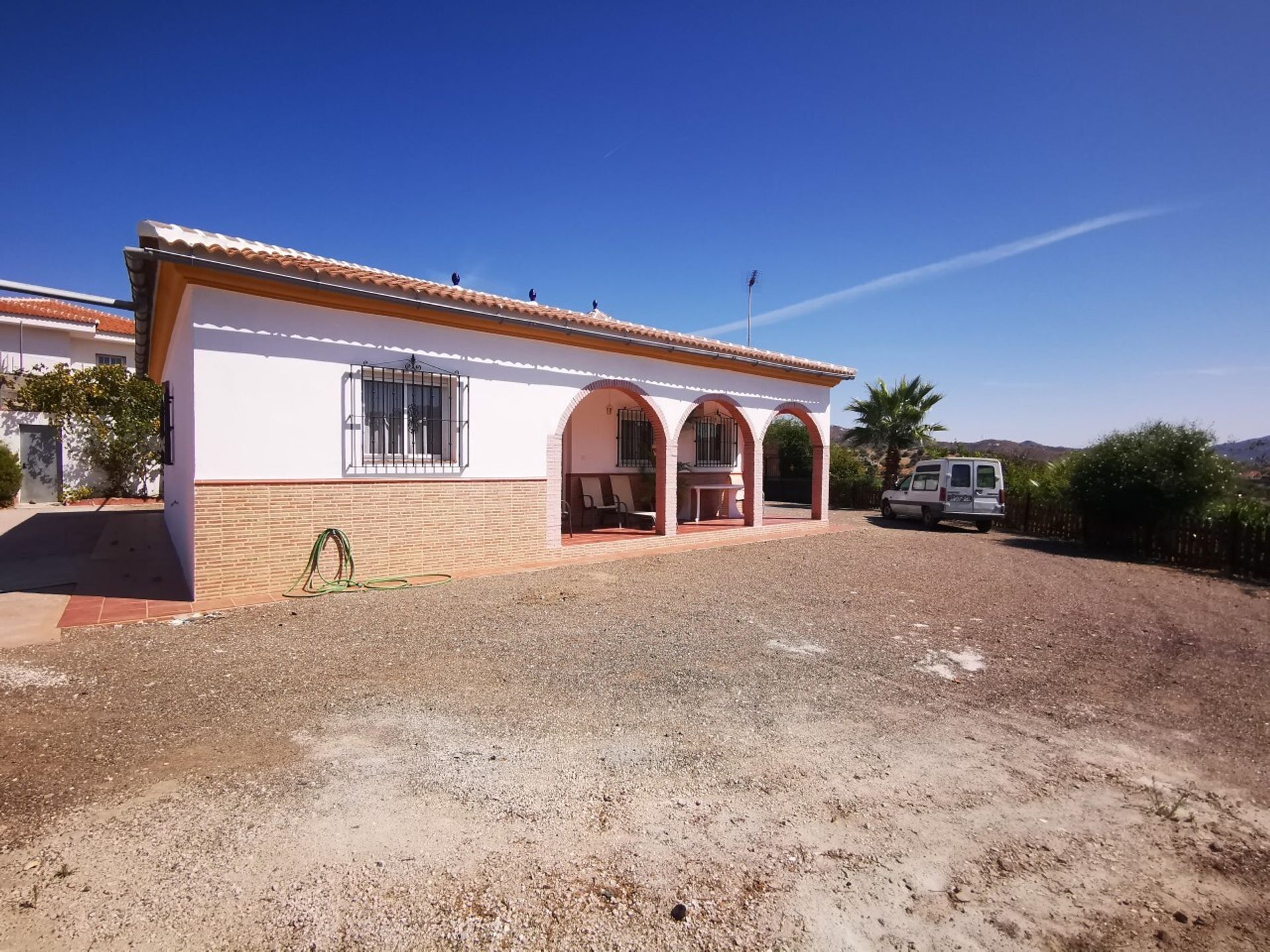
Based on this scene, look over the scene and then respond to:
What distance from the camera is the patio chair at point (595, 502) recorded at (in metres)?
13.3

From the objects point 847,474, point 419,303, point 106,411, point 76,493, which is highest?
point 419,303

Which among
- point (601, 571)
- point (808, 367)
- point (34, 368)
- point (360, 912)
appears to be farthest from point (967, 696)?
point (34, 368)

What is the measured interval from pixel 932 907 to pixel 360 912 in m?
2.17

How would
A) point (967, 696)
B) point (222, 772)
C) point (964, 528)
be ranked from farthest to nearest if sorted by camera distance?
1. point (964, 528)
2. point (967, 696)
3. point (222, 772)

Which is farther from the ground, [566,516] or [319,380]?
[319,380]

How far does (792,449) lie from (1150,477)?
16.9 m

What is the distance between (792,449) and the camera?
28984 mm

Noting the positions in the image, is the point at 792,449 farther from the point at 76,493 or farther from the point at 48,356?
the point at 48,356

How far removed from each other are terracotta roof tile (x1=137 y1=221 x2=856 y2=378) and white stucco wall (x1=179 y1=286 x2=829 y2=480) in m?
0.43

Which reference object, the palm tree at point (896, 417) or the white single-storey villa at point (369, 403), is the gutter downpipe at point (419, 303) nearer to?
the white single-storey villa at point (369, 403)

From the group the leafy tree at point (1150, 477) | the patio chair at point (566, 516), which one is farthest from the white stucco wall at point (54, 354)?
the leafy tree at point (1150, 477)

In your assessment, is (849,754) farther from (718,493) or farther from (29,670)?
(718,493)

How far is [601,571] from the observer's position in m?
9.59

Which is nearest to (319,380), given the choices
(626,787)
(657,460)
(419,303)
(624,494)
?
(419,303)
